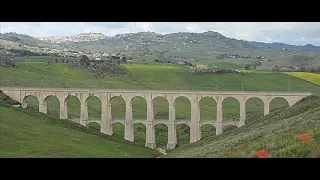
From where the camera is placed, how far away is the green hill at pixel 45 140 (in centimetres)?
3522

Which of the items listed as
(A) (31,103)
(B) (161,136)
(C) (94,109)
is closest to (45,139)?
(B) (161,136)

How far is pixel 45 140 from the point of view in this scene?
4016 centimetres

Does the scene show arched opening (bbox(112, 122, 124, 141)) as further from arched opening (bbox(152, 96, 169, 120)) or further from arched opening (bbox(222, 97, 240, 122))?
arched opening (bbox(222, 97, 240, 122))

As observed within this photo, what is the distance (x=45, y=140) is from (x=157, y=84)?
56.0 metres

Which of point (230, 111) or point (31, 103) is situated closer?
point (31, 103)

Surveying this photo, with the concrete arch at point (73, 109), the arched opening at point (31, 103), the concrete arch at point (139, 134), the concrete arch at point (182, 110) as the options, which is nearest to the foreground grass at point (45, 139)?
the concrete arch at point (139, 134)

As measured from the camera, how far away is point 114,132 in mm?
64812

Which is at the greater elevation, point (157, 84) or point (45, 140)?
point (157, 84)

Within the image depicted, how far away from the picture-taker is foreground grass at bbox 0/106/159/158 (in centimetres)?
3524

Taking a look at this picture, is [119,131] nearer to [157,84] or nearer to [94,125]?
[94,125]

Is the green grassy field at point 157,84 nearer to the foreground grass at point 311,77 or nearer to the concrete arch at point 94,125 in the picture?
the foreground grass at point 311,77

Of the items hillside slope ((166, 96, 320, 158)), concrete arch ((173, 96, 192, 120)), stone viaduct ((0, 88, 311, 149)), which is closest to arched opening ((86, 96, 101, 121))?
stone viaduct ((0, 88, 311, 149))
